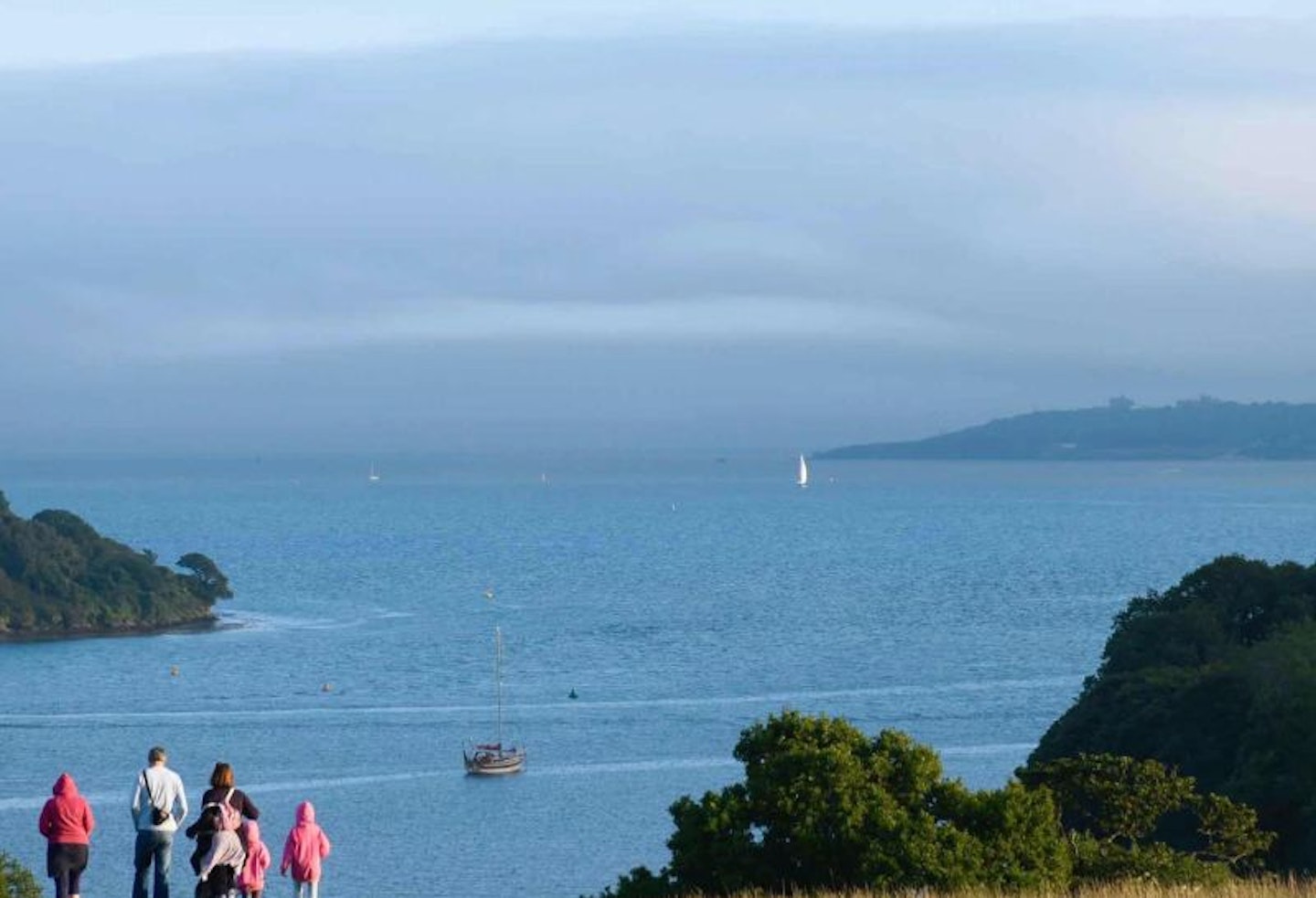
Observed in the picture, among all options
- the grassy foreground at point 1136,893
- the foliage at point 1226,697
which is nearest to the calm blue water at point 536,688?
the foliage at point 1226,697

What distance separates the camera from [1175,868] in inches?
951

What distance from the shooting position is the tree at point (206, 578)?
129 meters

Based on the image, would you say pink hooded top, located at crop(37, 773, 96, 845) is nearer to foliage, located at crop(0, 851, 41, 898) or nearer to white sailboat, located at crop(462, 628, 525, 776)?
foliage, located at crop(0, 851, 41, 898)

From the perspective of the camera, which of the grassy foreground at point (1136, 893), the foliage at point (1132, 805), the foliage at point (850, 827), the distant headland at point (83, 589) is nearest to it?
the grassy foreground at point (1136, 893)

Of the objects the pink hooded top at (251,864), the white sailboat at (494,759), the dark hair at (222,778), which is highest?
the dark hair at (222,778)

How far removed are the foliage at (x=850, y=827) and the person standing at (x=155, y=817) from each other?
20.5 ft

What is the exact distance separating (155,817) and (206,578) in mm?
115440

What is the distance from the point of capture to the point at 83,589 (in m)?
126

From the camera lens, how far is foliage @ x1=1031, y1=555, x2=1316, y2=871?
126ft

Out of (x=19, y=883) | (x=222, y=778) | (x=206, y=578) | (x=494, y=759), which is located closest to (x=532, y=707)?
(x=494, y=759)

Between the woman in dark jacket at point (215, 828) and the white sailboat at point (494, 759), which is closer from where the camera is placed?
the woman in dark jacket at point (215, 828)

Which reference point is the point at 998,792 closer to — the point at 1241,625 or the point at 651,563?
the point at 1241,625

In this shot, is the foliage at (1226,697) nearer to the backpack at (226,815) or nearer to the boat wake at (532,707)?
the backpack at (226,815)

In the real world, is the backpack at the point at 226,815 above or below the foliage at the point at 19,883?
above
